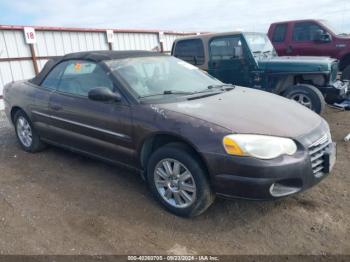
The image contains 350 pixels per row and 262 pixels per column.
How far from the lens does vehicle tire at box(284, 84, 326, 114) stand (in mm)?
5934

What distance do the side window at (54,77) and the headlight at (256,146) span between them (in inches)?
108

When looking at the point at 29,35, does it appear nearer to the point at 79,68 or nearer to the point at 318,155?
the point at 79,68

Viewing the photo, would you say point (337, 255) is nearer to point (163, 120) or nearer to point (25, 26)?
point (163, 120)

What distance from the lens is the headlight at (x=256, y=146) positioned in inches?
104

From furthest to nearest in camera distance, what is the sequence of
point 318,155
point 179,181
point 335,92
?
point 335,92, point 179,181, point 318,155

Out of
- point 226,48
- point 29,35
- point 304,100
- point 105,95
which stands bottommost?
point 304,100

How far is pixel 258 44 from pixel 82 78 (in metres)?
4.27

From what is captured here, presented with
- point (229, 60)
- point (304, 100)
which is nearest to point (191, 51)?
point (229, 60)

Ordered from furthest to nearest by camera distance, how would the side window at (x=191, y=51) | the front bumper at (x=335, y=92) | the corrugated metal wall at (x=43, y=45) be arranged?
the corrugated metal wall at (x=43, y=45) → the side window at (x=191, y=51) → the front bumper at (x=335, y=92)

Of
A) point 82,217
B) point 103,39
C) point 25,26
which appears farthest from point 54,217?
point 103,39

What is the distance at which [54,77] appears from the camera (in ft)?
14.8

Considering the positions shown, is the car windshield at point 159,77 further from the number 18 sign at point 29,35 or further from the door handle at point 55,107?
the number 18 sign at point 29,35

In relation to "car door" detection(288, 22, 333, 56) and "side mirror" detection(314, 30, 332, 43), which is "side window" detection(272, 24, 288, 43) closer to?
"car door" detection(288, 22, 333, 56)

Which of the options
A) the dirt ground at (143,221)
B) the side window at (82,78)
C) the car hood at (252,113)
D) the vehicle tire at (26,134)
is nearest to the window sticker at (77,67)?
the side window at (82,78)
